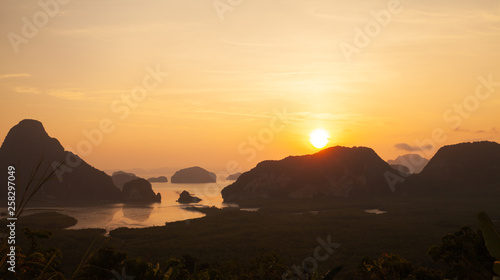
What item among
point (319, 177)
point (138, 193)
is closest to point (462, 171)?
point (319, 177)

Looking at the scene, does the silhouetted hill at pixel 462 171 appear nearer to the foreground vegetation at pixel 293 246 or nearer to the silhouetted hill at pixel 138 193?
the foreground vegetation at pixel 293 246

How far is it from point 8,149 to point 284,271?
17948 centimetres

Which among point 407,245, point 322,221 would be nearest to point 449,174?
point 322,221

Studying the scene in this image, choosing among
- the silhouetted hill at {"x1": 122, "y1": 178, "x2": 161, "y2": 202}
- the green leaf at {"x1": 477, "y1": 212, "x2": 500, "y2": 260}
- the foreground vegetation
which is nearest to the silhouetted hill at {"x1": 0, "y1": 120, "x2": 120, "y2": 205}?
the silhouetted hill at {"x1": 122, "y1": 178, "x2": 161, "y2": 202}

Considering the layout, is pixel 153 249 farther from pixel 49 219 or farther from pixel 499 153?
pixel 499 153

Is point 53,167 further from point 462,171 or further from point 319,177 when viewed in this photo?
point 462,171

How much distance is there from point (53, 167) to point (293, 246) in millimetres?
131741

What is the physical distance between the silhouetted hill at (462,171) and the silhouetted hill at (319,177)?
50.5ft

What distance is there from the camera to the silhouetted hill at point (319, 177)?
14750 cm

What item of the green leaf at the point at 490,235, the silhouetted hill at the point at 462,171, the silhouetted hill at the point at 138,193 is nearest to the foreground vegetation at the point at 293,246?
the green leaf at the point at 490,235

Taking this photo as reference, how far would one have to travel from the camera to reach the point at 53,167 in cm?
15350

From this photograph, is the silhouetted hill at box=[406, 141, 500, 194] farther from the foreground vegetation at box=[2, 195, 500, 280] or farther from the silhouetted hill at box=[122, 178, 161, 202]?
the silhouetted hill at box=[122, 178, 161, 202]

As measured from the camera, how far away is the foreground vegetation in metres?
22.1

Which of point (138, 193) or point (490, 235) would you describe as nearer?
point (490, 235)
